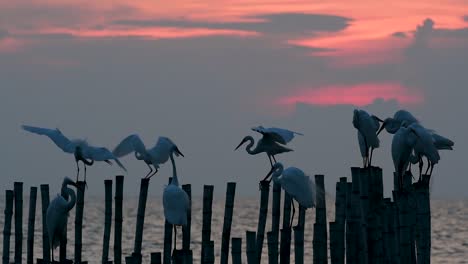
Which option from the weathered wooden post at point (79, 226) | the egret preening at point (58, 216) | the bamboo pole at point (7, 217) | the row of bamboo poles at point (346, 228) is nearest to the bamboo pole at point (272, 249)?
the row of bamboo poles at point (346, 228)

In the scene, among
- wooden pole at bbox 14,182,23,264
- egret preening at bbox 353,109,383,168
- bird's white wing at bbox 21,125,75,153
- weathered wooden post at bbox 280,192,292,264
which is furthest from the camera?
bird's white wing at bbox 21,125,75,153

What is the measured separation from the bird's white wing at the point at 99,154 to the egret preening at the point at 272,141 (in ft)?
8.01

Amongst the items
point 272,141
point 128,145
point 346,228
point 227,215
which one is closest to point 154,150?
point 128,145

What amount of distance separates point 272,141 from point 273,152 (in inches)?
8.8

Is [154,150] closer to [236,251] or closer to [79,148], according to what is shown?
[79,148]

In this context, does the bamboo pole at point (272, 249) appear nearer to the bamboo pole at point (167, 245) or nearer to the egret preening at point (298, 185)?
the egret preening at point (298, 185)

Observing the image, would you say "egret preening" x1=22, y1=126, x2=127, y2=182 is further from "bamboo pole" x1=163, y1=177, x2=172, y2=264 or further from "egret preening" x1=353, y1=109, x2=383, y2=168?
"egret preening" x1=353, y1=109, x2=383, y2=168

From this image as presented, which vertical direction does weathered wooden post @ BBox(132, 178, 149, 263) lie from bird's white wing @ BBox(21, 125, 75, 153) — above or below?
below

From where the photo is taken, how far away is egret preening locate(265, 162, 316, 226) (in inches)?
614

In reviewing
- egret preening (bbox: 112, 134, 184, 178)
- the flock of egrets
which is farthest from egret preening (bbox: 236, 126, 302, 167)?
egret preening (bbox: 112, 134, 184, 178)

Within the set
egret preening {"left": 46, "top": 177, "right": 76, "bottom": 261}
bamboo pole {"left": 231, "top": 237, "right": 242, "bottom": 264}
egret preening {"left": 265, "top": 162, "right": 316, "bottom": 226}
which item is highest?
egret preening {"left": 265, "top": 162, "right": 316, "bottom": 226}

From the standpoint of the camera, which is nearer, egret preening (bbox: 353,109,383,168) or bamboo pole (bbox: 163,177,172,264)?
bamboo pole (bbox: 163,177,172,264)

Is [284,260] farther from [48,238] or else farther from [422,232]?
[48,238]

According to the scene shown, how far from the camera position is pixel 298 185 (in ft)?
51.7
